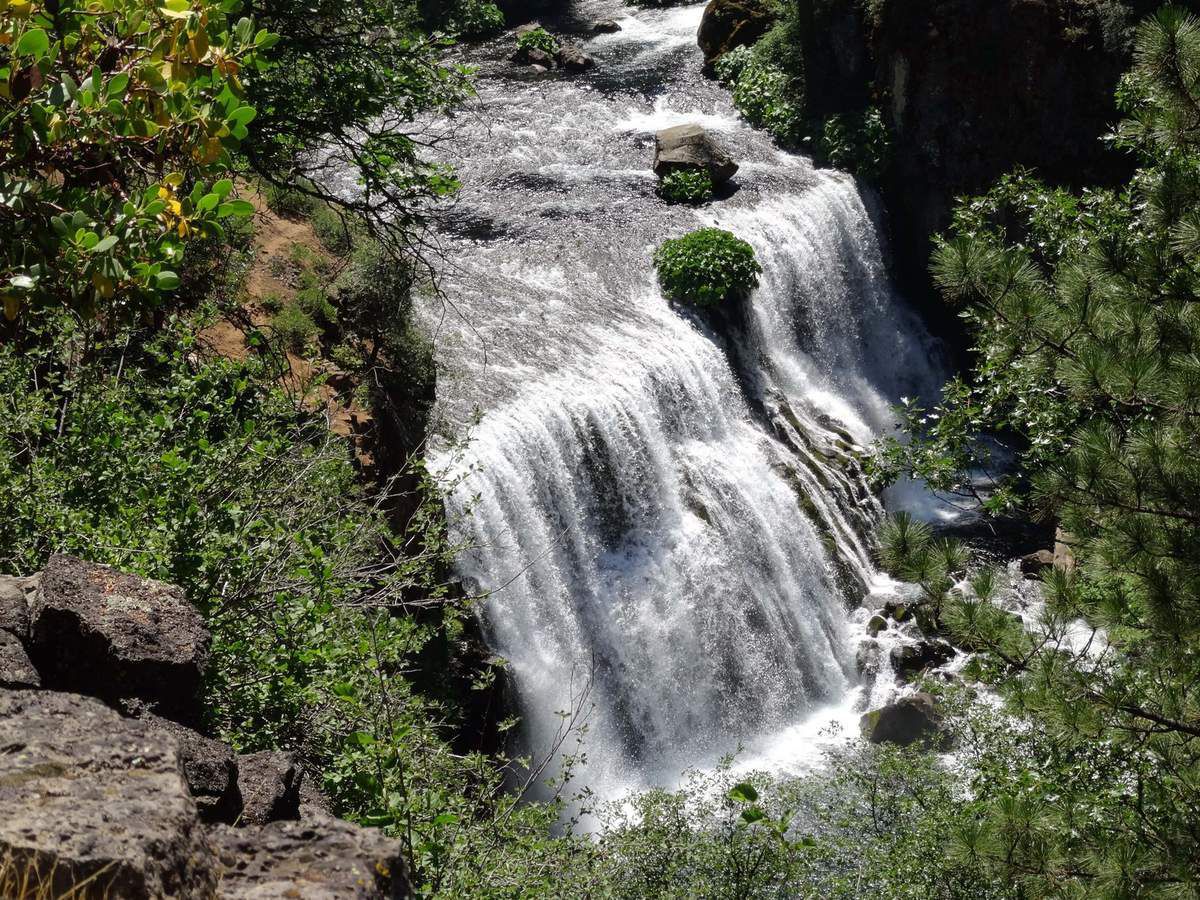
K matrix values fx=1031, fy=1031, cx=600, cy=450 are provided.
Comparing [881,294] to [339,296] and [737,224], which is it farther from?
[339,296]

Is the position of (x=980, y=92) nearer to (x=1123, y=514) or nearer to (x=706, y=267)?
(x=706, y=267)

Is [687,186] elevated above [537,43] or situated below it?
below

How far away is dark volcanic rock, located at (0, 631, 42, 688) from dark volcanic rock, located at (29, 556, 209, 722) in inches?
9.4

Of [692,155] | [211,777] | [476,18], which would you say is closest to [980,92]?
[692,155]

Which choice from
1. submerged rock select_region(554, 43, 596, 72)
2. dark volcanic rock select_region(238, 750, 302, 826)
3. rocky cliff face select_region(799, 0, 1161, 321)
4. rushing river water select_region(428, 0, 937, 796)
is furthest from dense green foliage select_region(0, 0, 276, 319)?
submerged rock select_region(554, 43, 596, 72)

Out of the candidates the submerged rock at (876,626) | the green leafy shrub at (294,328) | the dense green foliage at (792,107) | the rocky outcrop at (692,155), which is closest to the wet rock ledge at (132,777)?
the green leafy shrub at (294,328)

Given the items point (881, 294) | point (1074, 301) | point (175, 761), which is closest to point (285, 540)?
point (175, 761)

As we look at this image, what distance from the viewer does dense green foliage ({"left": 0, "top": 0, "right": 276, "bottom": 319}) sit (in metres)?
3.82

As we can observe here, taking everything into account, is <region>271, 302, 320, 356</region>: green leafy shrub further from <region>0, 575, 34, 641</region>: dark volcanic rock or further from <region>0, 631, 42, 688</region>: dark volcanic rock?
<region>0, 631, 42, 688</region>: dark volcanic rock

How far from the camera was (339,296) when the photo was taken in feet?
39.8

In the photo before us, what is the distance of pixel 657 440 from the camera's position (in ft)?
48.0

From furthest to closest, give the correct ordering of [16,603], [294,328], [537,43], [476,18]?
1. [476,18]
2. [537,43]
3. [294,328]
4. [16,603]

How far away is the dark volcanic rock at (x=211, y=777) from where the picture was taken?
4.25 m

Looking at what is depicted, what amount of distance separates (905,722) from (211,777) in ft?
35.2
